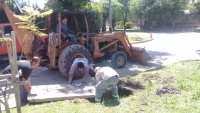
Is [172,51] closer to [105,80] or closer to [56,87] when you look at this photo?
[56,87]

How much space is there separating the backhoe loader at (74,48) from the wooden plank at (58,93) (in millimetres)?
1022

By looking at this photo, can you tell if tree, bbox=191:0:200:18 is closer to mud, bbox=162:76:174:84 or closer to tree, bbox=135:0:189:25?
tree, bbox=135:0:189:25

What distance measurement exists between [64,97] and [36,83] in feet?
6.46

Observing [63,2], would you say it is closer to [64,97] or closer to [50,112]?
[64,97]

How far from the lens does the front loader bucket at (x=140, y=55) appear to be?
9.41 m

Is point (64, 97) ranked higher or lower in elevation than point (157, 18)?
lower

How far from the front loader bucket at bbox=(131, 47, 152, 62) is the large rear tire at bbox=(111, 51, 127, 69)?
769mm

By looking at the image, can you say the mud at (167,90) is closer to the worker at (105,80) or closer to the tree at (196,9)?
the worker at (105,80)

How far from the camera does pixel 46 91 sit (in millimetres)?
6086

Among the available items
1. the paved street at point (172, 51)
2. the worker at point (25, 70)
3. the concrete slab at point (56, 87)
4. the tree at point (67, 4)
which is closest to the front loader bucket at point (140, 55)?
the concrete slab at point (56, 87)

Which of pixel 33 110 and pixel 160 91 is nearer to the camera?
pixel 33 110

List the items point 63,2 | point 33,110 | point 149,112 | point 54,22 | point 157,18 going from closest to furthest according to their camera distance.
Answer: point 149,112 < point 33,110 < point 54,22 < point 63,2 < point 157,18

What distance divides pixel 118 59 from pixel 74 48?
2.34m

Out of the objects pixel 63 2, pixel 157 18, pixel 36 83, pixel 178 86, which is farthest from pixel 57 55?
pixel 157 18
